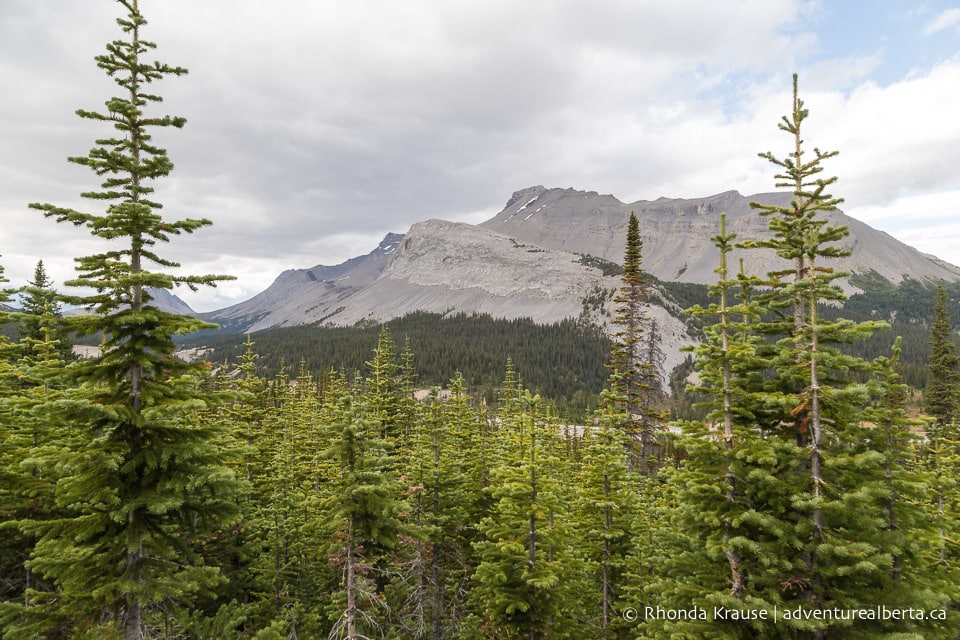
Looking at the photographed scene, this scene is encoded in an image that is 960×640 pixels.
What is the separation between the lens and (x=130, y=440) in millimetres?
8617

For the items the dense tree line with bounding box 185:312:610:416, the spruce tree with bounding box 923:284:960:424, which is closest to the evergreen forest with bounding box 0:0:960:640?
the spruce tree with bounding box 923:284:960:424

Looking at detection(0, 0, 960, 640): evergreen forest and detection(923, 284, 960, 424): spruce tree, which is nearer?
detection(0, 0, 960, 640): evergreen forest

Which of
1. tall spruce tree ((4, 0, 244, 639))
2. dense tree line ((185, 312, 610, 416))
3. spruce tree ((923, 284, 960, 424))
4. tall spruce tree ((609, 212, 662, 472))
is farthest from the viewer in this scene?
dense tree line ((185, 312, 610, 416))

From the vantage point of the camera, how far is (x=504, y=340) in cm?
18712

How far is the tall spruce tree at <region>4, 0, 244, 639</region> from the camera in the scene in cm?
796

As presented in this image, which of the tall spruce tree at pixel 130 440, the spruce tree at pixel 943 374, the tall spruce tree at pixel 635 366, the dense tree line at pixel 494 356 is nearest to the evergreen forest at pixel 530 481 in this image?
the tall spruce tree at pixel 130 440

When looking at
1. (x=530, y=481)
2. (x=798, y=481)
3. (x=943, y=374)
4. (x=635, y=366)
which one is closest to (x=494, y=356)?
(x=943, y=374)

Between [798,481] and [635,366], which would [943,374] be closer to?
[635,366]

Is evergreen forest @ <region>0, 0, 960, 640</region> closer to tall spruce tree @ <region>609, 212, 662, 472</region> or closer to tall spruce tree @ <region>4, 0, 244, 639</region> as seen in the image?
tall spruce tree @ <region>4, 0, 244, 639</region>

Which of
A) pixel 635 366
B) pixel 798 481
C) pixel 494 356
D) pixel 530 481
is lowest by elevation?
pixel 494 356

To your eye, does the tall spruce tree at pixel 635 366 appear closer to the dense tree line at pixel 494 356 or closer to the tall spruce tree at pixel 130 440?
the tall spruce tree at pixel 130 440

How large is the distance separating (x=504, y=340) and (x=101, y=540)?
590ft

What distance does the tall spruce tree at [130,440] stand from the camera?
796 centimetres

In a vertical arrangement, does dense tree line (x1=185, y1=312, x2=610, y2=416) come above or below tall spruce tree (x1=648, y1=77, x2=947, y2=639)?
below
